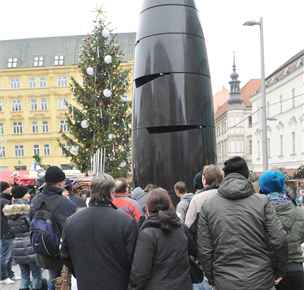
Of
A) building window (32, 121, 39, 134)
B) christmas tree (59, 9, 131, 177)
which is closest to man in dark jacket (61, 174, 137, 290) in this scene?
christmas tree (59, 9, 131, 177)

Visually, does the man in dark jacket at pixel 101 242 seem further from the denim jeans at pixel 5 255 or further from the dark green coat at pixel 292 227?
the denim jeans at pixel 5 255

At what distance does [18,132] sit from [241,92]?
5065 cm

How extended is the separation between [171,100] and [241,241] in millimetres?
5230

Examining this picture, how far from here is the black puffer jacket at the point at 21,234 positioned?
23.8 ft

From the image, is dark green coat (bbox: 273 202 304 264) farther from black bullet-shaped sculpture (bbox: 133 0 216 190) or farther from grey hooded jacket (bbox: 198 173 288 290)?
black bullet-shaped sculpture (bbox: 133 0 216 190)

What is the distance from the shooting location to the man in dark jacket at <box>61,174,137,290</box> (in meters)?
3.91

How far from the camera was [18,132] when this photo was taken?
221 feet

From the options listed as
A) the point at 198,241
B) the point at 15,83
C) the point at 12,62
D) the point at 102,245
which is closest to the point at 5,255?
the point at 102,245

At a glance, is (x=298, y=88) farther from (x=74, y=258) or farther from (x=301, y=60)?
(x=74, y=258)

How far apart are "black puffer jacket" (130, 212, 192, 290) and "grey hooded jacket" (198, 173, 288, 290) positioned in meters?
0.19

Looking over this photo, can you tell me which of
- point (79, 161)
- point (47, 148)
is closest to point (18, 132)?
point (47, 148)

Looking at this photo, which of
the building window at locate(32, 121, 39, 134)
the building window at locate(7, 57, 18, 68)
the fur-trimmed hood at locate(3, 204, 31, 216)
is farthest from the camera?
the building window at locate(7, 57, 18, 68)

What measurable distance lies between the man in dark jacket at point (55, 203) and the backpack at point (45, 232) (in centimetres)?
2

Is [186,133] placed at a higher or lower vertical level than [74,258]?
higher
